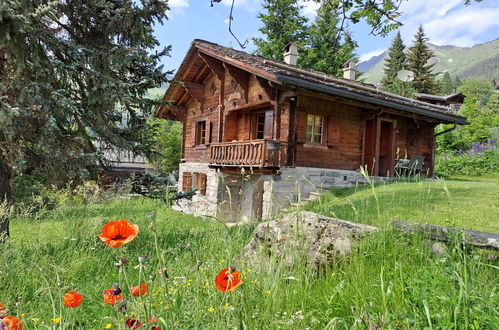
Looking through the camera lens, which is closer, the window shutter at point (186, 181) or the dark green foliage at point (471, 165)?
the window shutter at point (186, 181)

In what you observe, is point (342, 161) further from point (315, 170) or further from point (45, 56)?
point (45, 56)

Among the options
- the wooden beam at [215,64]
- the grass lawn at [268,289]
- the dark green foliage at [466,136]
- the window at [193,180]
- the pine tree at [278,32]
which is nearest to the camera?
the grass lawn at [268,289]

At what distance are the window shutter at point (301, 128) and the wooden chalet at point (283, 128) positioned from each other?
32mm

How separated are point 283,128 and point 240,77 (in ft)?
8.21

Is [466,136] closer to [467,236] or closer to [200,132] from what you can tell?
[200,132]

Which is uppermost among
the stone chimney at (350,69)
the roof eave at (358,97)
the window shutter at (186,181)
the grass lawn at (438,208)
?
the stone chimney at (350,69)

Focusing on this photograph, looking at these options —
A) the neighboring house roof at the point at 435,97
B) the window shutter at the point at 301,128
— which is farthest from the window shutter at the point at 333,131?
the neighboring house roof at the point at 435,97

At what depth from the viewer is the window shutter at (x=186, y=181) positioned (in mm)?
14852

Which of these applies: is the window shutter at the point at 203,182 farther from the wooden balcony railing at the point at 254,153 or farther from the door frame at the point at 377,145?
the door frame at the point at 377,145

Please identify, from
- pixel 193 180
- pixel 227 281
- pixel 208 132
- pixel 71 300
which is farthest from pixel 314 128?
pixel 71 300

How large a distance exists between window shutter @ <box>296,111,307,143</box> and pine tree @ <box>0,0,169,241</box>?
18.8ft

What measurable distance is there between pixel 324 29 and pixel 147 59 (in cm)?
2279

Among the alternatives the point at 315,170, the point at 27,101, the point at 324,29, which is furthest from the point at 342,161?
the point at 324,29

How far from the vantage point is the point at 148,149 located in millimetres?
5156
